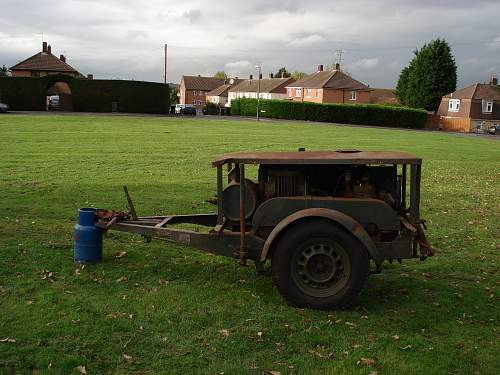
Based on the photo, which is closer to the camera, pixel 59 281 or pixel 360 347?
pixel 360 347

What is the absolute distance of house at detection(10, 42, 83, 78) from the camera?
82.7 meters

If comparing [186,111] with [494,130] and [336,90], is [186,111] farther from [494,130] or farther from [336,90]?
[494,130]

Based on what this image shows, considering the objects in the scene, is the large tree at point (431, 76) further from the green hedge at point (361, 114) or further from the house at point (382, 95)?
the house at point (382, 95)

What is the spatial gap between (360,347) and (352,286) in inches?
30.6

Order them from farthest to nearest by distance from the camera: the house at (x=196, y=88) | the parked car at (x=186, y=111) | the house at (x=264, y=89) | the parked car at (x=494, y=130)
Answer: the house at (x=196, y=88)
the house at (x=264, y=89)
the parked car at (x=186, y=111)
the parked car at (x=494, y=130)

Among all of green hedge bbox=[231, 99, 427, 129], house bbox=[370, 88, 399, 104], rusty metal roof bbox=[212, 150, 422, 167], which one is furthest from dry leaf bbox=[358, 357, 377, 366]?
house bbox=[370, 88, 399, 104]

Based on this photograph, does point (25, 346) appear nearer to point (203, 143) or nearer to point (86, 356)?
point (86, 356)

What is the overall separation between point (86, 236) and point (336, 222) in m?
2.98

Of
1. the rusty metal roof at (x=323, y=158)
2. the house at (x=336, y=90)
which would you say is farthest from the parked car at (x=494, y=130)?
the rusty metal roof at (x=323, y=158)

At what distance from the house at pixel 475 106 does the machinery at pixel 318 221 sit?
77206mm

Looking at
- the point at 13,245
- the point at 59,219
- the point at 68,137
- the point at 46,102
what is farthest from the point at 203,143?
the point at 46,102

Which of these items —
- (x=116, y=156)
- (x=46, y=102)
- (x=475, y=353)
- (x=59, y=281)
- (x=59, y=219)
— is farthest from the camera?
(x=46, y=102)

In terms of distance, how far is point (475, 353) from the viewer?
473 cm

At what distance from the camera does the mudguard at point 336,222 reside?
5.32 m
